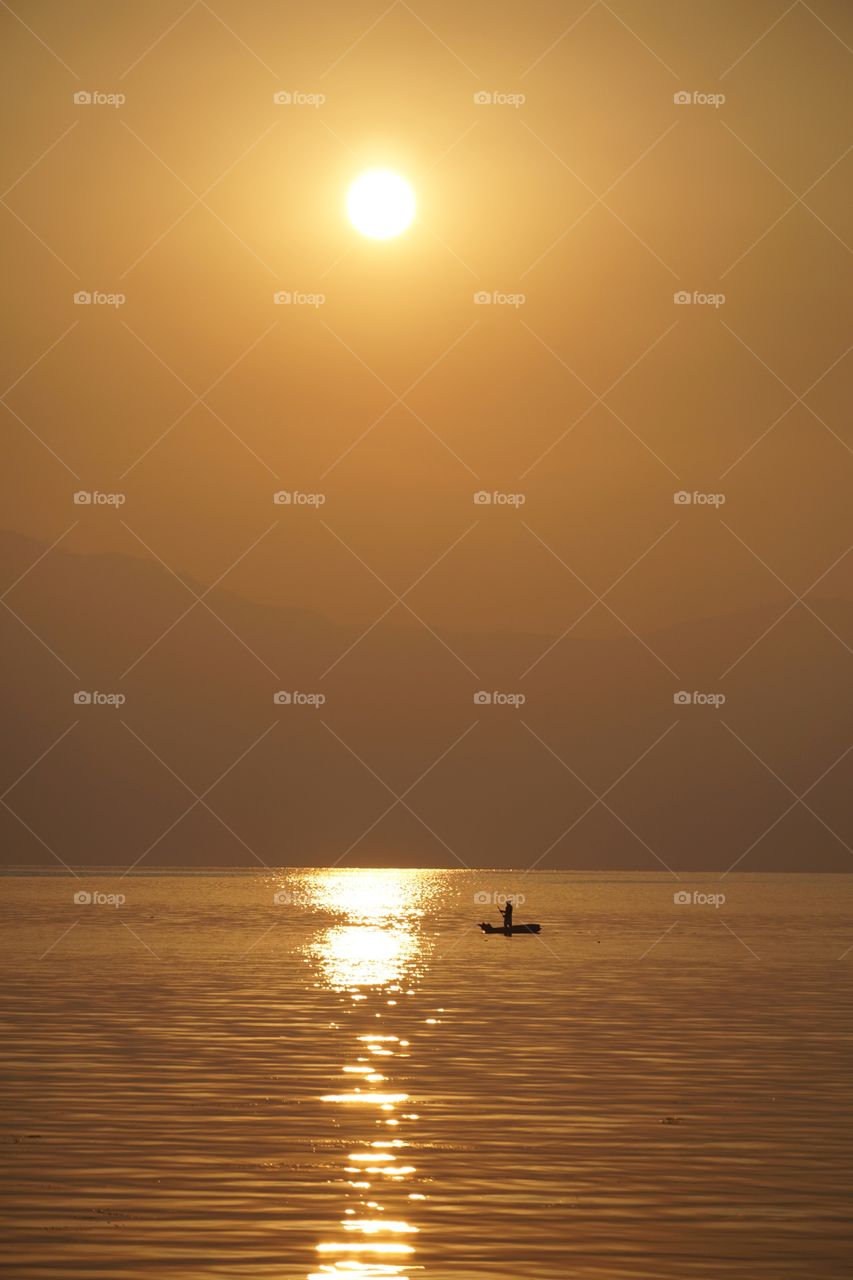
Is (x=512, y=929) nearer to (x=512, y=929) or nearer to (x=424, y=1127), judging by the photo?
(x=512, y=929)

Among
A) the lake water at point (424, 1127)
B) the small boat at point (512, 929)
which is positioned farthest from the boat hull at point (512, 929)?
the lake water at point (424, 1127)

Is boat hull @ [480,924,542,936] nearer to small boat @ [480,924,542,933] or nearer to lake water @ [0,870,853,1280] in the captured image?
small boat @ [480,924,542,933]

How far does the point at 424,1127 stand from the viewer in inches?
1248

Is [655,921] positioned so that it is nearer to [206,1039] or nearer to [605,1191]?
[206,1039]

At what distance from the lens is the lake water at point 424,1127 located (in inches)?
874

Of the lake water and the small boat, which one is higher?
the small boat

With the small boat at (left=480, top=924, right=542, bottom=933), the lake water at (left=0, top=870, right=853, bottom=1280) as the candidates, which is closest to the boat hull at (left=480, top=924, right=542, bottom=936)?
the small boat at (left=480, top=924, right=542, bottom=933)

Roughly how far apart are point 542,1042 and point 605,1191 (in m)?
20.7

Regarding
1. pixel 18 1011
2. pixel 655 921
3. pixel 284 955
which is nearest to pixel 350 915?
pixel 655 921

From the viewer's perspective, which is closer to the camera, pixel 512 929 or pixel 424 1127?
pixel 424 1127

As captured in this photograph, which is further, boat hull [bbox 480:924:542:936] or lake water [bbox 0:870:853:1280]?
boat hull [bbox 480:924:542:936]

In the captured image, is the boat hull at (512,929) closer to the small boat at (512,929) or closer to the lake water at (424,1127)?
the small boat at (512,929)

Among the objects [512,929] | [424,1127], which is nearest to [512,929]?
[512,929]

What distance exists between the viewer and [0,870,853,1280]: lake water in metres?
22.2
